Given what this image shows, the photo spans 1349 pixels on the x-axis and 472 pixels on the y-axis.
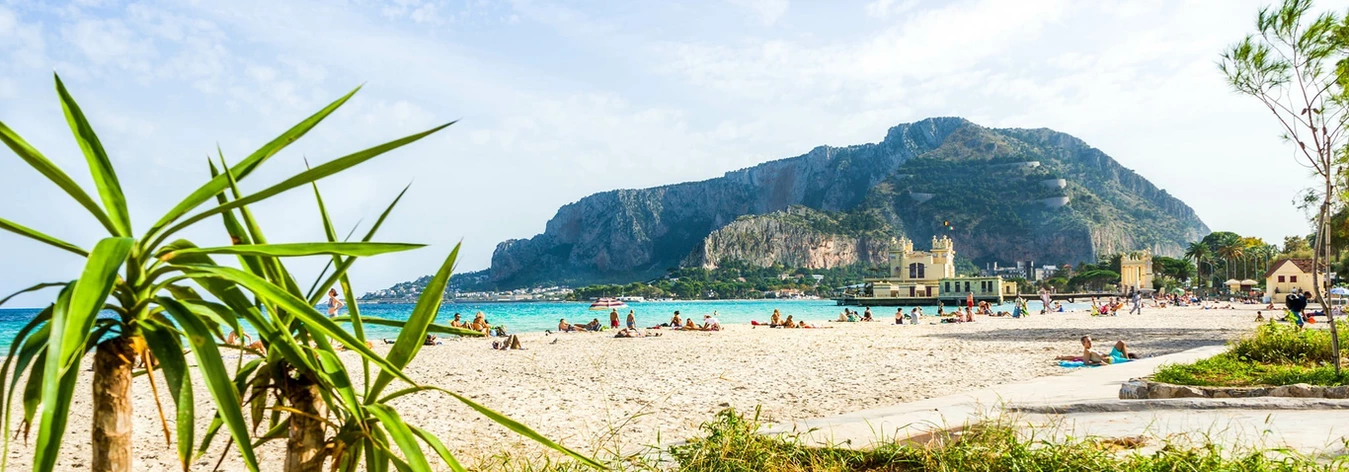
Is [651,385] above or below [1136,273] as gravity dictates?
below

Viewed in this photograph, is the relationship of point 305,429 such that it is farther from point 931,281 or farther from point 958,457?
point 931,281

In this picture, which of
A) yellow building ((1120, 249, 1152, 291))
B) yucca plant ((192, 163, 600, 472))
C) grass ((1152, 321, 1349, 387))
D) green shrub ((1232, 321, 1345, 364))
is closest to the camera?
yucca plant ((192, 163, 600, 472))

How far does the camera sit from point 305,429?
5.15 feet

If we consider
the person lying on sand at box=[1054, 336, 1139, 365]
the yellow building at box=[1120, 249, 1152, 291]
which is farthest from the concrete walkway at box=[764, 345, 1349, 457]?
the yellow building at box=[1120, 249, 1152, 291]

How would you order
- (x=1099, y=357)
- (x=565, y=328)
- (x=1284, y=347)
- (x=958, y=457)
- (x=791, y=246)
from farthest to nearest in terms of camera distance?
(x=791, y=246)
(x=565, y=328)
(x=1099, y=357)
(x=1284, y=347)
(x=958, y=457)

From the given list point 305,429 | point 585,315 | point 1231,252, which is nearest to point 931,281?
point 1231,252

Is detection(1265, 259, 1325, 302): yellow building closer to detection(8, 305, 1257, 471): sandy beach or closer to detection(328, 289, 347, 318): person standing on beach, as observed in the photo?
detection(8, 305, 1257, 471): sandy beach

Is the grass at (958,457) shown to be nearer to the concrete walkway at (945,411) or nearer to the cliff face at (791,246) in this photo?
the concrete walkway at (945,411)

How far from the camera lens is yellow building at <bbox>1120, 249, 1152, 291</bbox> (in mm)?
81750

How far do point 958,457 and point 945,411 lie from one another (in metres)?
1.90

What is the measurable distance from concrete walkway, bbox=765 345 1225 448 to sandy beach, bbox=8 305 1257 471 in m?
0.77

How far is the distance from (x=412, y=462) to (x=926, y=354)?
1424cm

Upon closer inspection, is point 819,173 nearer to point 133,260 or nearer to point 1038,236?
point 1038,236

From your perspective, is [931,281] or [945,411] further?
[931,281]
